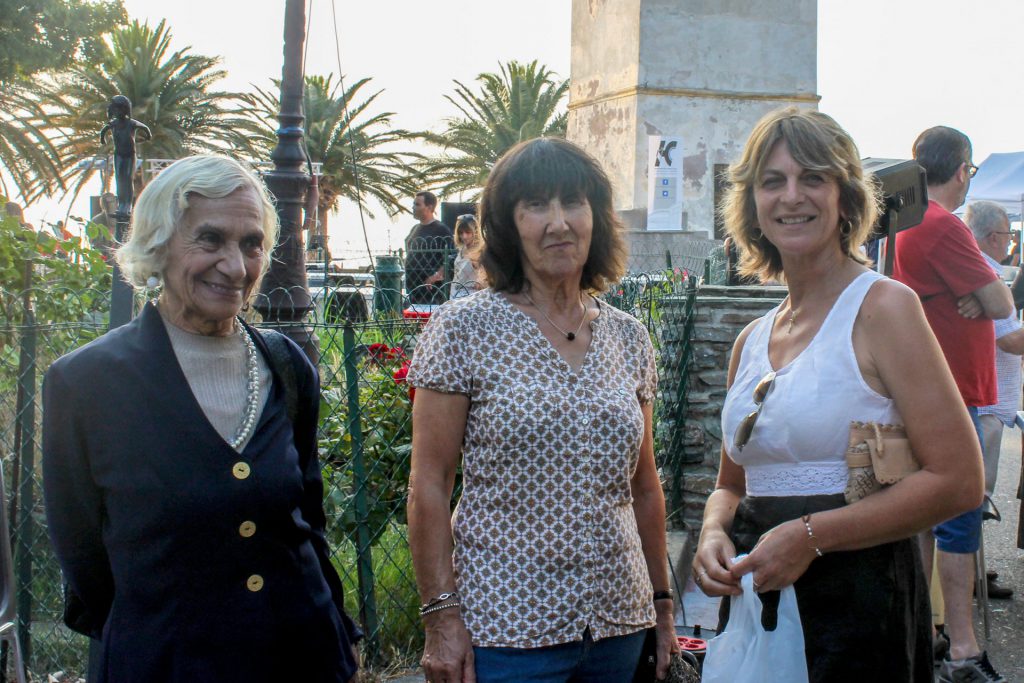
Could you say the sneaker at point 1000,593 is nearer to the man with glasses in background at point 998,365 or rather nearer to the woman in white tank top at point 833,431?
the man with glasses in background at point 998,365

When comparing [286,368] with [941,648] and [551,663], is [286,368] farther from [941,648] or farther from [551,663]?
[941,648]

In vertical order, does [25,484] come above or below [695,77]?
below

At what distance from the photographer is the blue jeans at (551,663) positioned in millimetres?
2547

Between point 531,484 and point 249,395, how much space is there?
0.68m

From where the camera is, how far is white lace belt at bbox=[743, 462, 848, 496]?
95.1 inches

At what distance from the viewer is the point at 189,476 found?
2262 millimetres

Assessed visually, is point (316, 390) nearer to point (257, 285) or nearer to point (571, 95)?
point (257, 285)

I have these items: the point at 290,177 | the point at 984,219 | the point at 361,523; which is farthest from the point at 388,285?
the point at 361,523

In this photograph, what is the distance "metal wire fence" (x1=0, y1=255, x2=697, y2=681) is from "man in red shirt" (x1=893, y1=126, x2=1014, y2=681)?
86.5 inches

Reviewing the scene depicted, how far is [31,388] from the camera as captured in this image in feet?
13.4

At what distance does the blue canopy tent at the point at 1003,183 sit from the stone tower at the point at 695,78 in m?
6.50

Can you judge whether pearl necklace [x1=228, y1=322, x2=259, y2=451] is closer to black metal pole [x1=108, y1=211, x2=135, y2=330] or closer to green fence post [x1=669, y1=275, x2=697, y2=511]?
black metal pole [x1=108, y1=211, x2=135, y2=330]

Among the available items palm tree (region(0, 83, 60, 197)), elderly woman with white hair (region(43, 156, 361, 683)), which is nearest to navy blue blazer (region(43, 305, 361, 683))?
elderly woman with white hair (region(43, 156, 361, 683))

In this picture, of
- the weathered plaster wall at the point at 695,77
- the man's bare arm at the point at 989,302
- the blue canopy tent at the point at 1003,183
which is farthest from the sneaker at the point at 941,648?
the weathered plaster wall at the point at 695,77
